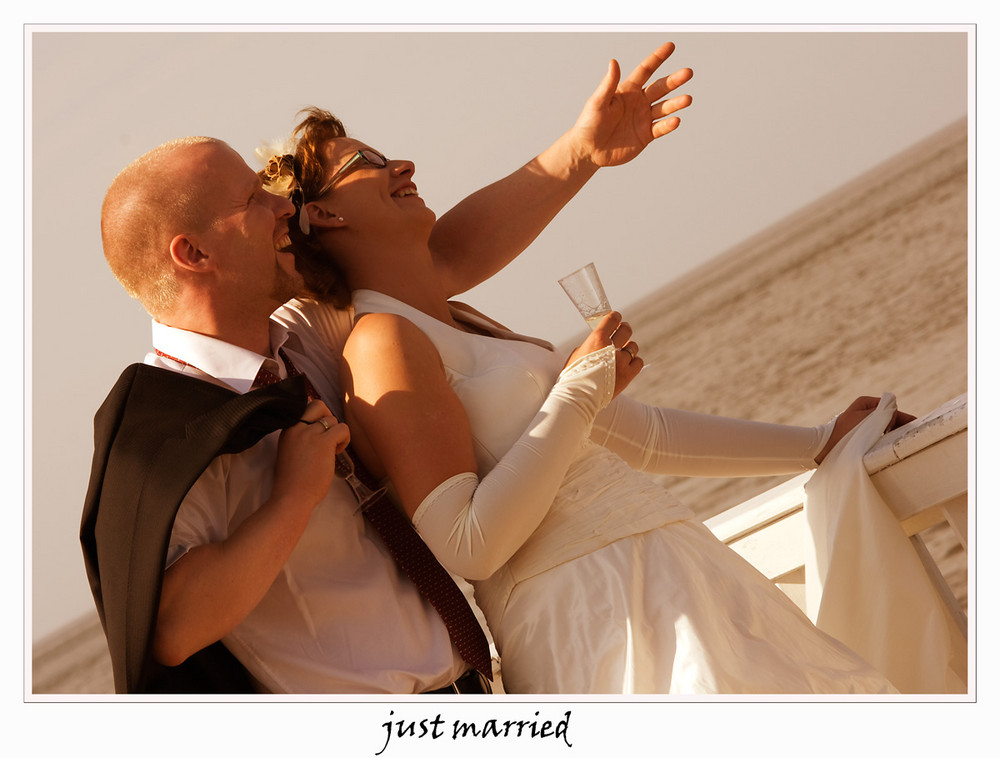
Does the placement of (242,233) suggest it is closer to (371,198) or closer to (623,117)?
(371,198)

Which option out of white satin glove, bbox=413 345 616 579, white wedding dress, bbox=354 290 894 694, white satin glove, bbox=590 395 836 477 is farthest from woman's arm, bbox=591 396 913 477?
white satin glove, bbox=413 345 616 579

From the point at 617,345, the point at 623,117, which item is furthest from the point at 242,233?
the point at 623,117

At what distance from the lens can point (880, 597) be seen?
2.74 meters

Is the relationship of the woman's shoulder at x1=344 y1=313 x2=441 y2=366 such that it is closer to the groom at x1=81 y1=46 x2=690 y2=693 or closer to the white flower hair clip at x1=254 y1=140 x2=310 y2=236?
the groom at x1=81 y1=46 x2=690 y2=693

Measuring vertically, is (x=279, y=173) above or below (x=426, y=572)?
above

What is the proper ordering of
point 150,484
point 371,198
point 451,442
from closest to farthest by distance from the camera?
1. point 150,484
2. point 451,442
3. point 371,198

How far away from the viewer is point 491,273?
3.32 m

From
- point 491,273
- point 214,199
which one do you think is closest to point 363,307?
point 214,199

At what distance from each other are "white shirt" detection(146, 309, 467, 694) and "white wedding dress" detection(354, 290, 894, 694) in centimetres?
23

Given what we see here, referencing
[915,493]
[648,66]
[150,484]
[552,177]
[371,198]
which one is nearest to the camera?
[150,484]

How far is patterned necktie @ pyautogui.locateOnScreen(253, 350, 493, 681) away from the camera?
2.43 meters

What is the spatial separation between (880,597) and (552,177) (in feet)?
5.40

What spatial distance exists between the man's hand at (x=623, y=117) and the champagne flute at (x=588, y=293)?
792mm
